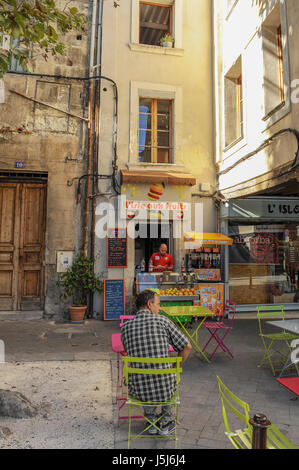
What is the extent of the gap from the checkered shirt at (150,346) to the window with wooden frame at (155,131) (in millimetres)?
6472

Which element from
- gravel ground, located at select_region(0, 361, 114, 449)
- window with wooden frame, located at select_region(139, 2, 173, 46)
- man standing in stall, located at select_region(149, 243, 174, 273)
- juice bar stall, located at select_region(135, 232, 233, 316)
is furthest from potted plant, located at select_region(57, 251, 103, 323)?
window with wooden frame, located at select_region(139, 2, 173, 46)

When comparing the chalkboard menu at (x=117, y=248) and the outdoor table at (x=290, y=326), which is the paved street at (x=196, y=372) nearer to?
the outdoor table at (x=290, y=326)

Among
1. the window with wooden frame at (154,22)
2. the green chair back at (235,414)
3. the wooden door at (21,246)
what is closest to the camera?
the green chair back at (235,414)

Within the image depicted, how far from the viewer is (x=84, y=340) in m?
6.17

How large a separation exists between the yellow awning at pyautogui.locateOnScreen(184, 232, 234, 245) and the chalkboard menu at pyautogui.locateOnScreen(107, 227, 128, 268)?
1575 millimetres

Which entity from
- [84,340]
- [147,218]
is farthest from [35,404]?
[147,218]

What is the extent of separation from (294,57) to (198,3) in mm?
5327

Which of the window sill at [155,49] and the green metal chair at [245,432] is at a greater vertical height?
the window sill at [155,49]

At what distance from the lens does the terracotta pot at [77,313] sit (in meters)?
7.54

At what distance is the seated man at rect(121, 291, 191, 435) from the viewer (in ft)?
8.96

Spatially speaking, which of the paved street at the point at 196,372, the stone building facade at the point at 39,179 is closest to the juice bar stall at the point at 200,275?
the paved street at the point at 196,372

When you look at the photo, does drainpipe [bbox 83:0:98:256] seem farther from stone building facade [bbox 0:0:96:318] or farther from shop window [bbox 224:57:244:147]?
shop window [bbox 224:57:244:147]

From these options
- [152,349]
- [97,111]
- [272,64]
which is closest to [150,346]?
[152,349]

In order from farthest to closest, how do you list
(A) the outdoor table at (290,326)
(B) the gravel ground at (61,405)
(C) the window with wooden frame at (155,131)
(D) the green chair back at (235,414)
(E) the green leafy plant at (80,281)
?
(C) the window with wooden frame at (155,131)
(E) the green leafy plant at (80,281)
(A) the outdoor table at (290,326)
(B) the gravel ground at (61,405)
(D) the green chair back at (235,414)
